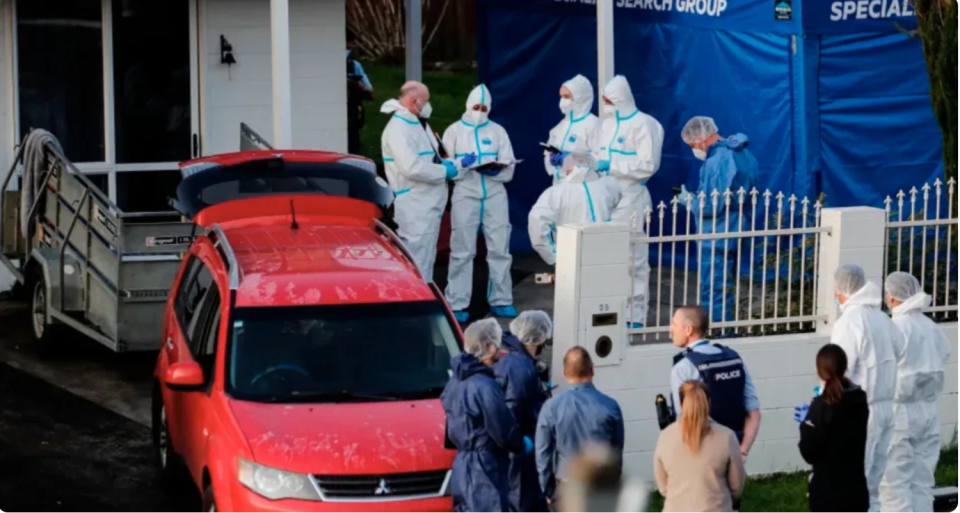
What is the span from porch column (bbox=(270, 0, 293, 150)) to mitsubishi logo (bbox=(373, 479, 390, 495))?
5.12 m

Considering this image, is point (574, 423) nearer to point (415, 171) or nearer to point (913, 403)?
point (913, 403)

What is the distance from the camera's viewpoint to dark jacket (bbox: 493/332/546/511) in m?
7.92

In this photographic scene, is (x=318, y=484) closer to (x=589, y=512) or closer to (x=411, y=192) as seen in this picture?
(x=589, y=512)

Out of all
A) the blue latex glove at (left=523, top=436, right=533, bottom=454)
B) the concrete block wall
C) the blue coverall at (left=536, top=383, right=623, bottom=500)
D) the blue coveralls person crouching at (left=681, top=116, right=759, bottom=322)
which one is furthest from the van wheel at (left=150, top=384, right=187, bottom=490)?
the blue coveralls person crouching at (left=681, top=116, right=759, bottom=322)

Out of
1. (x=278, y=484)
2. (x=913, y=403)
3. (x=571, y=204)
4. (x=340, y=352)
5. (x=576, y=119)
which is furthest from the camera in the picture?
(x=576, y=119)

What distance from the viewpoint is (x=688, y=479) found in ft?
23.5

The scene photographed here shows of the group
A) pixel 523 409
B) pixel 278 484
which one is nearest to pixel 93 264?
pixel 278 484

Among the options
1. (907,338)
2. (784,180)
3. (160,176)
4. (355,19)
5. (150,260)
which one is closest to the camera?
(907,338)

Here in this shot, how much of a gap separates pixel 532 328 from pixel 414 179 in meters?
4.34

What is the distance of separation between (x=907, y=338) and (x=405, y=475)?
122 inches

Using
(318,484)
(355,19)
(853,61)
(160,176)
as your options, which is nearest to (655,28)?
(853,61)

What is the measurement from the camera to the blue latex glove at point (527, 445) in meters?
7.81

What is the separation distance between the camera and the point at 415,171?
1238 centimetres

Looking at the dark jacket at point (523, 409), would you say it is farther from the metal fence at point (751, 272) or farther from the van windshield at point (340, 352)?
the metal fence at point (751, 272)
